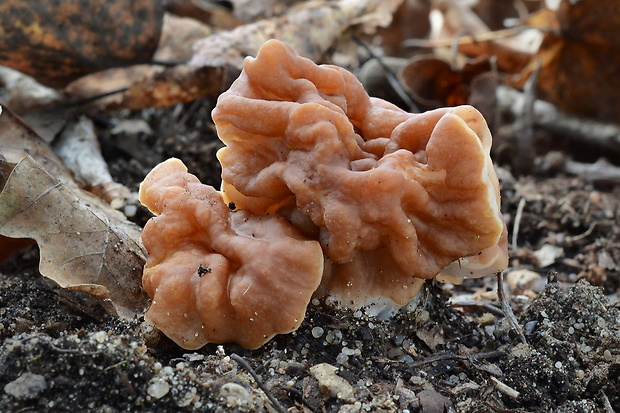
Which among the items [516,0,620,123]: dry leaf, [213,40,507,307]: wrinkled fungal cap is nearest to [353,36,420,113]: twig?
[516,0,620,123]: dry leaf

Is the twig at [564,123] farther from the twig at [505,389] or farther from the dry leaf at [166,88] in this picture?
the twig at [505,389]

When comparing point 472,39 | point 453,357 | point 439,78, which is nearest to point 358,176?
point 453,357

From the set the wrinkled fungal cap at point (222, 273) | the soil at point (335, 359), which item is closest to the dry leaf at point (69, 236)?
the soil at point (335, 359)

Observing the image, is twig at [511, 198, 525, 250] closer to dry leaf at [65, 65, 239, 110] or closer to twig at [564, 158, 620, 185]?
twig at [564, 158, 620, 185]

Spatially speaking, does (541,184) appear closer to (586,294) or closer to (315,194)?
(586,294)

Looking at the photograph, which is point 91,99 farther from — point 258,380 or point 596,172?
point 596,172

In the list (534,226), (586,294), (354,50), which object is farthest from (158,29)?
(586,294)

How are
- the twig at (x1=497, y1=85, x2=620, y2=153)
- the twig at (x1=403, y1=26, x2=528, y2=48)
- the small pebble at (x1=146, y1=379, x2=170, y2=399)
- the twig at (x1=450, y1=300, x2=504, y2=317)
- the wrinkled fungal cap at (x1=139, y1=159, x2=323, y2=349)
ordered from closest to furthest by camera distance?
the small pebble at (x1=146, y1=379, x2=170, y2=399), the wrinkled fungal cap at (x1=139, y1=159, x2=323, y2=349), the twig at (x1=450, y1=300, x2=504, y2=317), the twig at (x1=497, y1=85, x2=620, y2=153), the twig at (x1=403, y1=26, x2=528, y2=48)
